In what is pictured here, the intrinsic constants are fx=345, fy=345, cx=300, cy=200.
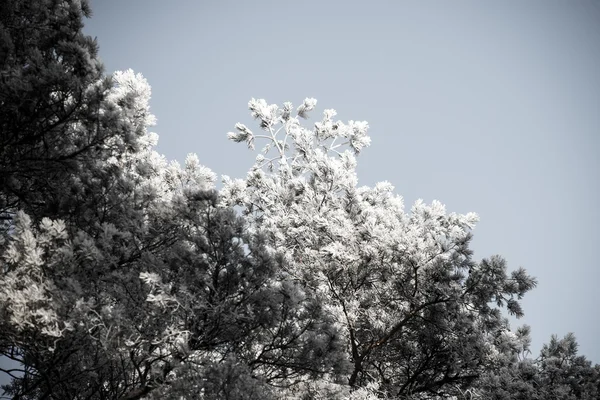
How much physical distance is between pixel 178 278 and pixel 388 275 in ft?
13.5

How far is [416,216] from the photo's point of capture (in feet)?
26.4

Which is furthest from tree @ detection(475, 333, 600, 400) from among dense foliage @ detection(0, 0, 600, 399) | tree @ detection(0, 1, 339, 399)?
tree @ detection(0, 1, 339, 399)

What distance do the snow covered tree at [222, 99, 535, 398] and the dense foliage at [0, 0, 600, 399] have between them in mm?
40

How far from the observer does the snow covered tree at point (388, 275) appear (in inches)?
230

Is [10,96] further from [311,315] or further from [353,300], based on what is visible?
[353,300]

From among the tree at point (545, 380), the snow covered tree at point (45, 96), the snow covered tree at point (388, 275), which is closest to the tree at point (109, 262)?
the snow covered tree at point (45, 96)

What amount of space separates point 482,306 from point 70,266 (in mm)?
6285

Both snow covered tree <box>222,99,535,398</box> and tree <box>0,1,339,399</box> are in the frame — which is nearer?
tree <box>0,1,339,399</box>

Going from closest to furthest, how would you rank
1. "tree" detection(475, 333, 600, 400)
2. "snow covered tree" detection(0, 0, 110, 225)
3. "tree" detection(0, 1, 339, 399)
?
"tree" detection(0, 1, 339, 399) < "snow covered tree" detection(0, 0, 110, 225) < "tree" detection(475, 333, 600, 400)

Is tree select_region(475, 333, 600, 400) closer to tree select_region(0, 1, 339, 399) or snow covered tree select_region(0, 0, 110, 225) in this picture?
tree select_region(0, 1, 339, 399)

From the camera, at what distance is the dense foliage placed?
3625 mm

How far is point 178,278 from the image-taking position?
4070mm

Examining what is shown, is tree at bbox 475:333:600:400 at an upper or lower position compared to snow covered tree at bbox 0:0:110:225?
lower

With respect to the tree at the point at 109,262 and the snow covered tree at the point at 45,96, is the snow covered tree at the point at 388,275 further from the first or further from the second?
the snow covered tree at the point at 45,96
